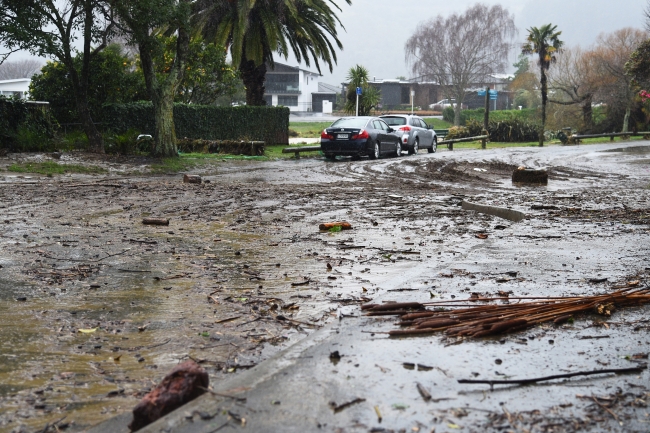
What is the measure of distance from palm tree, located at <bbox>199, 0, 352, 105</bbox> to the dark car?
564 cm

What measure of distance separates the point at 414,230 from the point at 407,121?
861 inches

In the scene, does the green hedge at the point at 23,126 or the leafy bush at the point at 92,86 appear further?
the leafy bush at the point at 92,86

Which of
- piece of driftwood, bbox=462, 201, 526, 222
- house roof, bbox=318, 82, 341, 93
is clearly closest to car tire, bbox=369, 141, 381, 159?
piece of driftwood, bbox=462, 201, 526, 222

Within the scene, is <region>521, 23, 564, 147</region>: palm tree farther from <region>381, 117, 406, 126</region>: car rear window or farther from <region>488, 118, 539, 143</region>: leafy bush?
<region>381, 117, 406, 126</region>: car rear window

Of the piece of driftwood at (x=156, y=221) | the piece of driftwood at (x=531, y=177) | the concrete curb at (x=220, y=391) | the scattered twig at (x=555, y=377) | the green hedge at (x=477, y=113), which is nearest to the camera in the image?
the concrete curb at (x=220, y=391)

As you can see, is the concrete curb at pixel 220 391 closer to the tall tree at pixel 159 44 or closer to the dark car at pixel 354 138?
the tall tree at pixel 159 44

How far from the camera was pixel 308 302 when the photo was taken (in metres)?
5.75

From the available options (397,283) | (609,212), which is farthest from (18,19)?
(397,283)

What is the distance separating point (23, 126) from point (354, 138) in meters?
10.9

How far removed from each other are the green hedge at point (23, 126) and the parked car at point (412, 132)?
1385cm

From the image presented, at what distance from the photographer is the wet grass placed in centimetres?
1697

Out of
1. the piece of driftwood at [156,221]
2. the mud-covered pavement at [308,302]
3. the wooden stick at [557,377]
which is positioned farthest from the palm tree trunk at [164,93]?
the wooden stick at [557,377]

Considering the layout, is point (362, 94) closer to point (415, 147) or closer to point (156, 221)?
point (415, 147)

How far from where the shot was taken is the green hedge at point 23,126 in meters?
19.5
